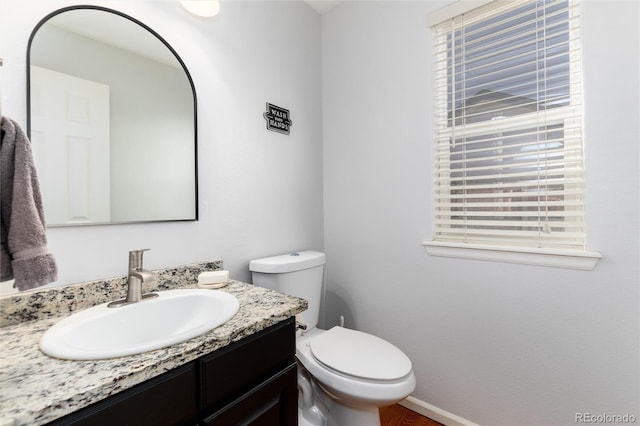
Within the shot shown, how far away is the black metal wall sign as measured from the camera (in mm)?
1563

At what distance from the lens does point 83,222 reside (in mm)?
944

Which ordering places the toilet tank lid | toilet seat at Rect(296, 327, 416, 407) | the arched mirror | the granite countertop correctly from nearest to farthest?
the granite countertop, the arched mirror, toilet seat at Rect(296, 327, 416, 407), the toilet tank lid

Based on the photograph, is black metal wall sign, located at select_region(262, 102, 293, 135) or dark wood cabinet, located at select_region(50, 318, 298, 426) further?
black metal wall sign, located at select_region(262, 102, 293, 135)

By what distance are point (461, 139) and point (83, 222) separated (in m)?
1.64

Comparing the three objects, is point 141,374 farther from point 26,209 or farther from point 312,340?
point 312,340

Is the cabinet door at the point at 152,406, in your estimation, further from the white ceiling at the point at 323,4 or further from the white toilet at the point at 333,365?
the white ceiling at the point at 323,4

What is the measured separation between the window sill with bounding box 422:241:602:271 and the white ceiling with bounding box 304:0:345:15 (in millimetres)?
1626

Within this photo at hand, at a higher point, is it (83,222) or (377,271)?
(83,222)


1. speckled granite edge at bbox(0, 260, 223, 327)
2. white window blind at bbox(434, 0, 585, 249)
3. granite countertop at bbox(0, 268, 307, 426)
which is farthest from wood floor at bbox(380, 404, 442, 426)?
speckled granite edge at bbox(0, 260, 223, 327)

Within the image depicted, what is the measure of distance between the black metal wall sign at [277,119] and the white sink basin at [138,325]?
0.97 meters

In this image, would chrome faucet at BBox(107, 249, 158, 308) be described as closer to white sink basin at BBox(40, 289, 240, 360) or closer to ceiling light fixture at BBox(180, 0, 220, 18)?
white sink basin at BBox(40, 289, 240, 360)

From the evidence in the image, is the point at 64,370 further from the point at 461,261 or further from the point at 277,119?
the point at 461,261

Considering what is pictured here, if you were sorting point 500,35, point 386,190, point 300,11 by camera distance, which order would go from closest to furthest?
1. point 500,35
2. point 386,190
3. point 300,11

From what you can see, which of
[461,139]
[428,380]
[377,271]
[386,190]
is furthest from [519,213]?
[428,380]
